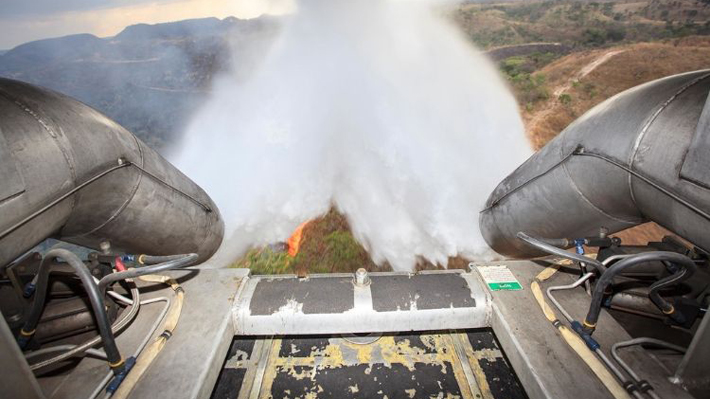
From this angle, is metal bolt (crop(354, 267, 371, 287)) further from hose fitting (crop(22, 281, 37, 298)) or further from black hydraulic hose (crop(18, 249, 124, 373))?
hose fitting (crop(22, 281, 37, 298))

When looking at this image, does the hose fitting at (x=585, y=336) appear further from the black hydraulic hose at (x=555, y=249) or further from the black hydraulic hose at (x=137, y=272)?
the black hydraulic hose at (x=137, y=272)

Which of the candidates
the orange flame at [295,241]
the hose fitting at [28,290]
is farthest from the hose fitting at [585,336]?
the orange flame at [295,241]

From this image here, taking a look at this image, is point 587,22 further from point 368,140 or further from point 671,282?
point 671,282

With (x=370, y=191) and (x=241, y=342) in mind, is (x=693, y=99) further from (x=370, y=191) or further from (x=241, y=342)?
(x=370, y=191)

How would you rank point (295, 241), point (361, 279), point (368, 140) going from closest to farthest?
point (361, 279) → point (295, 241) → point (368, 140)

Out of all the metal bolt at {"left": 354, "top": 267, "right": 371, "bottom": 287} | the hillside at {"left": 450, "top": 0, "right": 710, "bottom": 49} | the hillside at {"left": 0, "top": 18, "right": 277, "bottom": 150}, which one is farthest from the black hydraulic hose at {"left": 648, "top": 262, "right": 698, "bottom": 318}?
the hillside at {"left": 0, "top": 18, "right": 277, "bottom": 150}

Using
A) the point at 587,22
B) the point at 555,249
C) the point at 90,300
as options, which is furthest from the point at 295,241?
the point at 587,22

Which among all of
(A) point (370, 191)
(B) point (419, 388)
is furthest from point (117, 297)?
(A) point (370, 191)
